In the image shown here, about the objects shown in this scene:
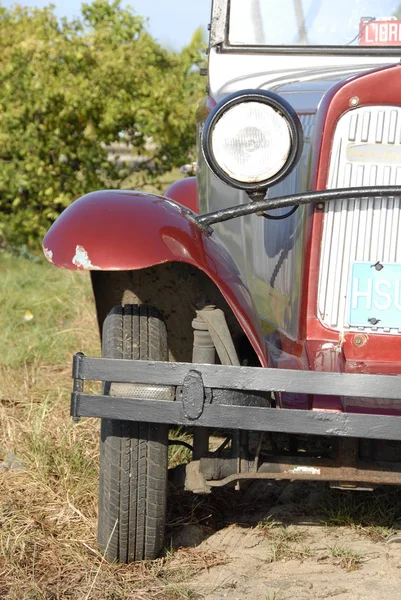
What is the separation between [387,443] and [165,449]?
65 cm

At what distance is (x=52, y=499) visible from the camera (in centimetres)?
310

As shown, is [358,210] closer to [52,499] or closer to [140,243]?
[140,243]

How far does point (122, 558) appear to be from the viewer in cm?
270

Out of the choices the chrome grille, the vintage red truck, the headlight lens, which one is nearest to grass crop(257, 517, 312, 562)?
the vintage red truck

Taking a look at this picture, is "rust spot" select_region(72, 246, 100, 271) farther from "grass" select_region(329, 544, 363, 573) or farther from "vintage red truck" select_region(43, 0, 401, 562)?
"grass" select_region(329, 544, 363, 573)

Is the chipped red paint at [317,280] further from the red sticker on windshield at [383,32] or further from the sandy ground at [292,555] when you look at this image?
the red sticker on windshield at [383,32]

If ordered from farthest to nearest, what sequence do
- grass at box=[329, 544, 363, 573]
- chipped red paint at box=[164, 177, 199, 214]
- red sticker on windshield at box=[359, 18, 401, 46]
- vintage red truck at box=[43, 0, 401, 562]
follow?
chipped red paint at box=[164, 177, 199, 214], red sticker on windshield at box=[359, 18, 401, 46], grass at box=[329, 544, 363, 573], vintage red truck at box=[43, 0, 401, 562]

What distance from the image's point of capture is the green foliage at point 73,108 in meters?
6.86

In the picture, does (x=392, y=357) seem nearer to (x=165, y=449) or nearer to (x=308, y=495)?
(x=165, y=449)

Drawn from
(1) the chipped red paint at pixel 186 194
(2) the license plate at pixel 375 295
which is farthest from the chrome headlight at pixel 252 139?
(1) the chipped red paint at pixel 186 194

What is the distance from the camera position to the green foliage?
686 centimetres

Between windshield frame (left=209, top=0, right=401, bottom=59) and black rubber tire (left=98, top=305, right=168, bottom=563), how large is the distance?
4.86ft

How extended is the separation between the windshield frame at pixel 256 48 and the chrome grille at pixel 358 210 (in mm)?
1074

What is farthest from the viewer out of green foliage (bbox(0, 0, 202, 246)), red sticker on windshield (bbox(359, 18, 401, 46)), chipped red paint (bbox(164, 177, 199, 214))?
green foliage (bbox(0, 0, 202, 246))
